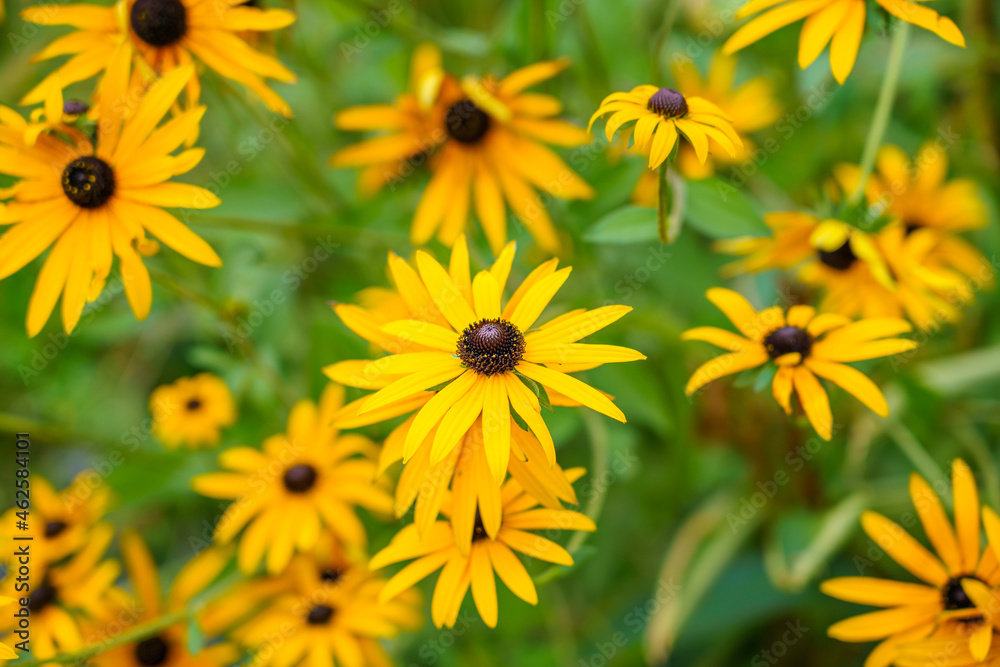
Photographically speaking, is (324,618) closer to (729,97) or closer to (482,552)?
(482,552)

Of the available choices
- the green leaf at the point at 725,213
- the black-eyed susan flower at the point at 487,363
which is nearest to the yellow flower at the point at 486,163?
the green leaf at the point at 725,213

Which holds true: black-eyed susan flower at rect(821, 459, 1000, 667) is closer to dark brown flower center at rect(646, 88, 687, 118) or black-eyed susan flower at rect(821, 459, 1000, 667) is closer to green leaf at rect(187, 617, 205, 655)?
dark brown flower center at rect(646, 88, 687, 118)

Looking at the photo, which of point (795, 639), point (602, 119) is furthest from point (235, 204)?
point (795, 639)

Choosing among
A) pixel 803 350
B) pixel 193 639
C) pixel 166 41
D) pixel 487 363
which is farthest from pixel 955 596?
pixel 166 41

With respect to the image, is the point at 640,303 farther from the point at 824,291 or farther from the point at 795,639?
the point at 795,639

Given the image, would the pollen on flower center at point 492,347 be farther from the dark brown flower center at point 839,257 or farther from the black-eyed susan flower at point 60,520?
the black-eyed susan flower at point 60,520

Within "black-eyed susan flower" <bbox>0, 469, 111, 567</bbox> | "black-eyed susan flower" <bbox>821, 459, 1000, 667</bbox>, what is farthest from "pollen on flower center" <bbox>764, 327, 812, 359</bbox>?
"black-eyed susan flower" <bbox>0, 469, 111, 567</bbox>
